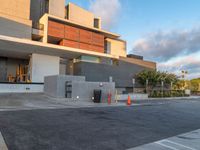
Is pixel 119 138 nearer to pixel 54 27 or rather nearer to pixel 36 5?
pixel 54 27

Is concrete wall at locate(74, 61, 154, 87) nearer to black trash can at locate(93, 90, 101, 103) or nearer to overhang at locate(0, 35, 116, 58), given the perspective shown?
overhang at locate(0, 35, 116, 58)

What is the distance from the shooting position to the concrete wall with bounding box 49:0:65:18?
36375 millimetres

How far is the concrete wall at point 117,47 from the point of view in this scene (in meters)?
43.6

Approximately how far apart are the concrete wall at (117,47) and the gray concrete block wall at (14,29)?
60.6ft

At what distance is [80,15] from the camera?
3994cm

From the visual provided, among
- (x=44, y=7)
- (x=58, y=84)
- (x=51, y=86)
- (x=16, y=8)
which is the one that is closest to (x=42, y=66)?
(x=16, y=8)

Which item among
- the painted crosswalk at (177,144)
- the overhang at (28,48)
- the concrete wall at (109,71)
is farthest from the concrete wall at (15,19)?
the painted crosswalk at (177,144)

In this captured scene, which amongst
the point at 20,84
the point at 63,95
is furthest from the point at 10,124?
the point at 20,84

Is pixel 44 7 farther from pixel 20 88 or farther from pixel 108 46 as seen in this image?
pixel 20 88

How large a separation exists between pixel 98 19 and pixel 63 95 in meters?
30.6

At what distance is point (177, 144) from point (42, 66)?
28225 millimetres

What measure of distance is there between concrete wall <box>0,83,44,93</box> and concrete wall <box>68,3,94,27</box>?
653 inches

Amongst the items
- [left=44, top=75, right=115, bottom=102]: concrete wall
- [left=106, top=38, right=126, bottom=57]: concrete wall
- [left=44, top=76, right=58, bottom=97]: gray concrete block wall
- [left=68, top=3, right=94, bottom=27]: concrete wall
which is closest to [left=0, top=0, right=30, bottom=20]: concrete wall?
[left=68, top=3, right=94, bottom=27]: concrete wall

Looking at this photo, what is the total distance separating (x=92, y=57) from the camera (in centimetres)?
3531
